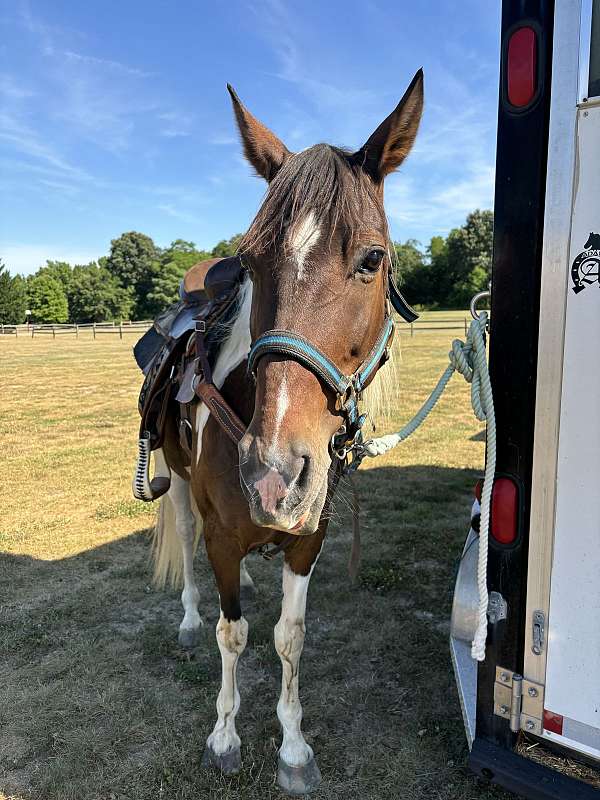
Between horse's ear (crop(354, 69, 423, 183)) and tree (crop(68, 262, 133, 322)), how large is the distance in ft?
197

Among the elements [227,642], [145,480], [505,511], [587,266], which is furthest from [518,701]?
[145,480]

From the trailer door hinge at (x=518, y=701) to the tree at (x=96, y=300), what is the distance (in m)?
60.4

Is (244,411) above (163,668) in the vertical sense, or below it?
above

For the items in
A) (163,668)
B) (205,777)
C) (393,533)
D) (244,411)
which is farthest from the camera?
(393,533)

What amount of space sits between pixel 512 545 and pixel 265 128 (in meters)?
1.57

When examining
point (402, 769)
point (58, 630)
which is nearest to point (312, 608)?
point (402, 769)

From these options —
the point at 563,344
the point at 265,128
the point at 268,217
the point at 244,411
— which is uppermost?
the point at 265,128

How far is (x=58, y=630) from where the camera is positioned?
10.4 ft

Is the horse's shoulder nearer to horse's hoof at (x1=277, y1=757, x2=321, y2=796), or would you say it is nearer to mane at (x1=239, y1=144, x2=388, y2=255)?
mane at (x1=239, y1=144, x2=388, y2=255)

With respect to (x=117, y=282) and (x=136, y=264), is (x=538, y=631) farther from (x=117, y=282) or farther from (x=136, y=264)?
(x=136, y=264)

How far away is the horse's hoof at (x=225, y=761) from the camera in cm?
215

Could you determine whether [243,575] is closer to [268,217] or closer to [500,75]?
[268,217]

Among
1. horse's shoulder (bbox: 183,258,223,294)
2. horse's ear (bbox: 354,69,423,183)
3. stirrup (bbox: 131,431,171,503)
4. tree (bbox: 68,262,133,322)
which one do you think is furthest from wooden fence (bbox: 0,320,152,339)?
horse's ear (bbox: 354,69,423,183)

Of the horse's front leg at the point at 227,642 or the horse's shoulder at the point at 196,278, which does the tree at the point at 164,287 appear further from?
the horse's front leg at the point at 227,642
